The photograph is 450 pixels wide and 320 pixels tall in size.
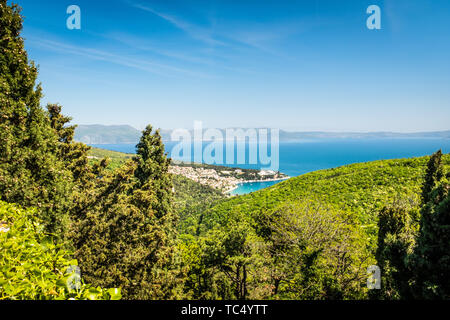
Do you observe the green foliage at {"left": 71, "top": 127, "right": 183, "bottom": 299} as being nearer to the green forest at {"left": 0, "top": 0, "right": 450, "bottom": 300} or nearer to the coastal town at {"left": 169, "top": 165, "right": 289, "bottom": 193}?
the green forest at {"left": 0, "top": 0, "right": 450, "bottom": 300}

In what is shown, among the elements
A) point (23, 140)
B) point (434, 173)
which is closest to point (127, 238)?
point (23, 140)

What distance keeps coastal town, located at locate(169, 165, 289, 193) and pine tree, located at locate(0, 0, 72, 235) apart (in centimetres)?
12733

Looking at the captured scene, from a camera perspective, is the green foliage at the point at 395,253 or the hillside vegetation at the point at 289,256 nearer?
the green foliage at the point at 395,253

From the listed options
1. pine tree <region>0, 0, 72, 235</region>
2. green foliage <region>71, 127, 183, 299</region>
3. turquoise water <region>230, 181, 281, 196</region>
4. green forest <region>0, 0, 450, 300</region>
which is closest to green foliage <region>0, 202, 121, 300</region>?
green forest <region>0, 0, 450, 300</region>

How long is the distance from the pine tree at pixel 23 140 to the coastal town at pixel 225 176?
127 meters

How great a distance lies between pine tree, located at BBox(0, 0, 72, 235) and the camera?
8.16 m

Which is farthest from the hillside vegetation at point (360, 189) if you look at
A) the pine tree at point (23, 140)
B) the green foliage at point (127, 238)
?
the pine tree at point (23, 140)

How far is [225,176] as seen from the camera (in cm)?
17325

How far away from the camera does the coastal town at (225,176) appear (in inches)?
5620

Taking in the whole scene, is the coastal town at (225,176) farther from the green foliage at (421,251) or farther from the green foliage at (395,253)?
the green foliage at (421,251)

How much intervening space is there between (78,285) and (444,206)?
7853 mm

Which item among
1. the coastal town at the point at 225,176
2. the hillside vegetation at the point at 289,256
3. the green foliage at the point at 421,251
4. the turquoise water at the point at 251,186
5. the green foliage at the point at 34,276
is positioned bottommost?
the turquoise water at the point at 251,186

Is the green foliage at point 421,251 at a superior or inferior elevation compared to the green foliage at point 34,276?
inferior

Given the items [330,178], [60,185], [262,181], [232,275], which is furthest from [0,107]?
[262,181]
